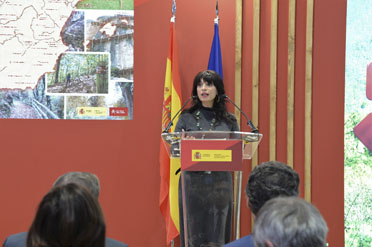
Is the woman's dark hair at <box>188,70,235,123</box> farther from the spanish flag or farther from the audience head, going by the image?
the audience head

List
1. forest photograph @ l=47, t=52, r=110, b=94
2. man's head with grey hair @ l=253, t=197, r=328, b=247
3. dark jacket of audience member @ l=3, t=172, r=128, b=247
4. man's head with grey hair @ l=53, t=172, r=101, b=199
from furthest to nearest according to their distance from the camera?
forest photograph @ l=47, t=52, r=110, b=94
man's head with grey hair @ l=53, t=172, r=101, b=199
dark jacket of audience member @ l=3, t=172, r=128, b=247
man's head with grey hair @ l=253, t=197, r=328, b=247

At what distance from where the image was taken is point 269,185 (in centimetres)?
220

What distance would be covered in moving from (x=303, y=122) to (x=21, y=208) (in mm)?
2669

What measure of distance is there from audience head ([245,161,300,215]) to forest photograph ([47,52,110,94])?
9.02 ft

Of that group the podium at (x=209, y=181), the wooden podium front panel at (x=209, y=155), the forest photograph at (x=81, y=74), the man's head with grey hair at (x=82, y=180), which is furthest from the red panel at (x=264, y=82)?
the man's head with grey hair at (x=82, y=180)

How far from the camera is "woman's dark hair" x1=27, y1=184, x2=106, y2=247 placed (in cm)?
152

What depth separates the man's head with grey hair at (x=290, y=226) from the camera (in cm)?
145

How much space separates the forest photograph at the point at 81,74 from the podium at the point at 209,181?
1739 millimetres

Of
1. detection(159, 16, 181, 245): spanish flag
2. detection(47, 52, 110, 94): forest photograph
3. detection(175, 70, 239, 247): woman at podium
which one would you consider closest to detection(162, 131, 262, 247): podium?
detection(175, 70, 239, 247): woman at podium

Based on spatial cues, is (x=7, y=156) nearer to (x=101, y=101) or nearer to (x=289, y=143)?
(x=101, y=101)

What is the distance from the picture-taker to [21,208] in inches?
185

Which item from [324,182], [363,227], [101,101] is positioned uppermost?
[101,101]

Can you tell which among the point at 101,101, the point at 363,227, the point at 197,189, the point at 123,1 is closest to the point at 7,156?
the point at 101,101

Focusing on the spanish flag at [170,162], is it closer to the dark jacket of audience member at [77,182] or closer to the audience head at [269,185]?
the dark jacket of audience member at [77,182]
